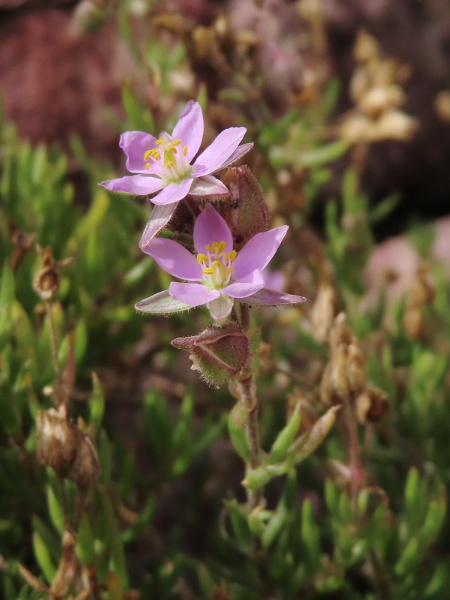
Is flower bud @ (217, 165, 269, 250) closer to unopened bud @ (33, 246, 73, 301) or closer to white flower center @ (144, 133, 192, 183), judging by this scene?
white flower center @ (144, 133, 192, 183)

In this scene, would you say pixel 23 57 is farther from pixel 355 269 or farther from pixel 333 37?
pixel 355 269

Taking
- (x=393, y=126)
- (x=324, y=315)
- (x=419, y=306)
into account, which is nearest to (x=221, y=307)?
(x=324, y=315)

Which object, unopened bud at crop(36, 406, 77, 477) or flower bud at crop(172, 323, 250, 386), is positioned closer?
flower bud at crop(172, 323, 250, 386)

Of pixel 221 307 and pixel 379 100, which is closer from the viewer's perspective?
pixel 221 307

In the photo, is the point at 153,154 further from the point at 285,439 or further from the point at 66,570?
the point at 66,570

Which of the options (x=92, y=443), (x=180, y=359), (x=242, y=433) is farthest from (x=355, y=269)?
(x=92, y=443)

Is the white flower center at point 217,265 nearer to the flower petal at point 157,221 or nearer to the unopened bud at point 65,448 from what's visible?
the flower petal at point 157,221

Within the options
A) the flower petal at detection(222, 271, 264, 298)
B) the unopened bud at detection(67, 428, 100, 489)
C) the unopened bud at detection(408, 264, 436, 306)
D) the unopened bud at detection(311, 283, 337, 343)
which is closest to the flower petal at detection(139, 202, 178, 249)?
the flower petal at detection(222, 271, 264, 298)
